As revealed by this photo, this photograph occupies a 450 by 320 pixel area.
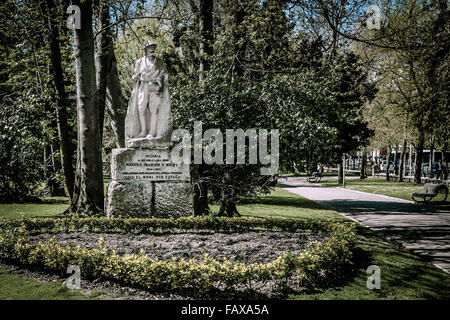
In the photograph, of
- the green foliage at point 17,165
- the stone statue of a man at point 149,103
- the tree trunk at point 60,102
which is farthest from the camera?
the green foliage at point 17,165

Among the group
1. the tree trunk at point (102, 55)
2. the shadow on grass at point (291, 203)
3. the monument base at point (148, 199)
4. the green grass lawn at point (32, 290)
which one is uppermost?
the tree trunk at point (102, 55)

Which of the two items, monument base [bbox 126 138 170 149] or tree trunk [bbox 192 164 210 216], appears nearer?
monument base [bbox 126 138 170 149]

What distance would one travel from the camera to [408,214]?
12.9m

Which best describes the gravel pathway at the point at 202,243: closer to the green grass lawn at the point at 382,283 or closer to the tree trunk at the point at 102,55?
the green grass lawn at the point at 382,283

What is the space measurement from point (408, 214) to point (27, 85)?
52.6ft

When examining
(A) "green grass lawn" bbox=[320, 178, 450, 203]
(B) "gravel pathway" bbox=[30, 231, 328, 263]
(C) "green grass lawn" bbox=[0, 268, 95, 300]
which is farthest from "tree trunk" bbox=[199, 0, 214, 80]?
(A) "green grass lawn" bbox=[320, 178, 450, 203]

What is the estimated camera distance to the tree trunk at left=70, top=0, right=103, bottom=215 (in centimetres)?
920

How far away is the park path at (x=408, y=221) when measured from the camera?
310 inches

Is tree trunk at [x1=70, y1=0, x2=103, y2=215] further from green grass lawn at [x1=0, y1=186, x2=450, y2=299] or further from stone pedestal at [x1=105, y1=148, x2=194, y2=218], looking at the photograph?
green grass lawn at [x1=0, y1=186, x2=450, y2=299]

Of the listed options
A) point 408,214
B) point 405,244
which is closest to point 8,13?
point 405,244

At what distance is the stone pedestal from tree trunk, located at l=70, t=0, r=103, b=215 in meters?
1.86

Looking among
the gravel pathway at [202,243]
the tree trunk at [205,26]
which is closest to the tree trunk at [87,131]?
the gravel pathway at [202,243]

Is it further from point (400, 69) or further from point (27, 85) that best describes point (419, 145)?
point (27, 85)

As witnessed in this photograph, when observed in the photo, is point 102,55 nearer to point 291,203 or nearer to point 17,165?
point 17,165
